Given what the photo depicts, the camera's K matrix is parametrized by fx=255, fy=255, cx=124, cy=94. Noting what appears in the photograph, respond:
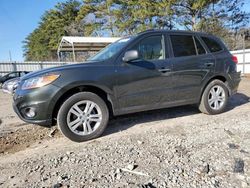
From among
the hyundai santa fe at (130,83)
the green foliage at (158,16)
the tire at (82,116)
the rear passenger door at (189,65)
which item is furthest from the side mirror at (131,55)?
the green foliage at (158,16)

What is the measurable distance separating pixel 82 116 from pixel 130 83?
1.00 meters

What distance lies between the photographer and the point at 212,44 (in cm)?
559

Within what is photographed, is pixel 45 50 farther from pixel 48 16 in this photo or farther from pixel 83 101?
pixel 83 101

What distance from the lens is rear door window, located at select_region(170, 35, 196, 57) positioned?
197 inches

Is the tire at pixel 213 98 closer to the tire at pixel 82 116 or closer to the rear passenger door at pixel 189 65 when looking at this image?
the rear passenger door at pixel 189 65

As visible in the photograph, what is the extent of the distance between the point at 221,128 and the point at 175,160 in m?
1.66

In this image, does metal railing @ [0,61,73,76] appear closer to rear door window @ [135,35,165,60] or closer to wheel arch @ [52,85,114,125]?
rear door window @ [135,35,165,60]

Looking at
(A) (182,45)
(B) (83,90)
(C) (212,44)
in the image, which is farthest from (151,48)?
(C) (212,44)

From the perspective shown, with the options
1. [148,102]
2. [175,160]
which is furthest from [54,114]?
[175,160]

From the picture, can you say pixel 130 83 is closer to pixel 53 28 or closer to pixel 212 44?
pixel 212 44

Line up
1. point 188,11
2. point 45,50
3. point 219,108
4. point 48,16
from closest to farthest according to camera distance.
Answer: point 219,108
point 188,11
point 48,16
point 45,50

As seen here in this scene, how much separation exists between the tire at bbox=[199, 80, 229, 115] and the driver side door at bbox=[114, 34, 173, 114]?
36.9 inches

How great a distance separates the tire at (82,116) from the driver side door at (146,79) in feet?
1.25

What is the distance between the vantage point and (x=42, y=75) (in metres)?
3.97
